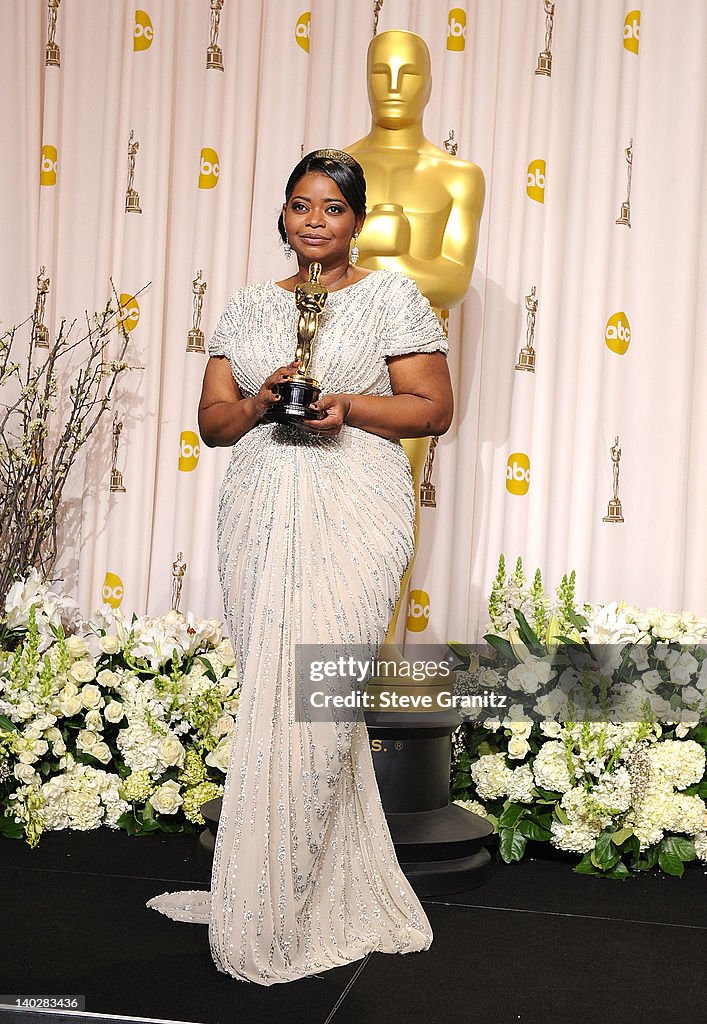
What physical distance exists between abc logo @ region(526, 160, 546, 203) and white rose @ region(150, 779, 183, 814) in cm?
234

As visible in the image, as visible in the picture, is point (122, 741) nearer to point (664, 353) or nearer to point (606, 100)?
point (664, 353)

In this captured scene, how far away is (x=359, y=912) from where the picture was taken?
244 cm

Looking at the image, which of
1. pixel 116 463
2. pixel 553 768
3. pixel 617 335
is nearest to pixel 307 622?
pixel 553 768

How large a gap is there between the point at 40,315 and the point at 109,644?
1474 mm

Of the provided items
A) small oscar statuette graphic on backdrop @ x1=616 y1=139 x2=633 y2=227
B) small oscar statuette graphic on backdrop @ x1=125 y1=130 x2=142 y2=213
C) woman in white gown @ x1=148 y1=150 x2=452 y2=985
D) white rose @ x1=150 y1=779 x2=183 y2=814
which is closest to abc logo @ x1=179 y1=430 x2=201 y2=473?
small oscar statuette graphic on backdrop @ x1=125 y1=130 x2=142 y2=213

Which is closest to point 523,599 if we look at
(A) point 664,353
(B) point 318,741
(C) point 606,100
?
(A) point 664,353

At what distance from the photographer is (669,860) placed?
3174mm

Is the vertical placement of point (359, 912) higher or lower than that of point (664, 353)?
lower

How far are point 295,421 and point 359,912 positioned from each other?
105 centimetres

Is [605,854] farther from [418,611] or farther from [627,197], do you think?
[627,197]

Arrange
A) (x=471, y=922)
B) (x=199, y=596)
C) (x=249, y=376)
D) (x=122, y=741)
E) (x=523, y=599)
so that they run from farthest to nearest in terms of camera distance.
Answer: (x=199, y=596) < (x=523, y=599) < (x=122, y=741) < (x=471, y=922) < (x=249, y=376)

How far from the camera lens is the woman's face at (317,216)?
7.73 ft

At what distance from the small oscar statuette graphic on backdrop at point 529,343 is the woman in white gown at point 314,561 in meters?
1.70

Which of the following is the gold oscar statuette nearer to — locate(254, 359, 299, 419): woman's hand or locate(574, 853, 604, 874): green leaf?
locate(254, 359, 299, 419): woman's hand
